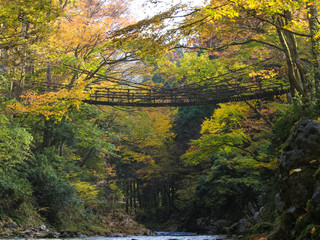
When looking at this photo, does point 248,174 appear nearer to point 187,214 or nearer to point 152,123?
point 187,214

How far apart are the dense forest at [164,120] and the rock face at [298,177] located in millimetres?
17

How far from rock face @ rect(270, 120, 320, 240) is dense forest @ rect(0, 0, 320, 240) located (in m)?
0.02

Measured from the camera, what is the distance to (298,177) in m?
4.21

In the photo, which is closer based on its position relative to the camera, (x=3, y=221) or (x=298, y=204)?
(x=298, y=204)

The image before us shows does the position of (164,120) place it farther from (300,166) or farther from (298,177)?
(298,177)

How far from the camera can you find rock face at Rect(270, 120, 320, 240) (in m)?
4.00

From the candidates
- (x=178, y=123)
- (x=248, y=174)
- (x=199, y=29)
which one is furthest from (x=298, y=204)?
(x=178, y=123)

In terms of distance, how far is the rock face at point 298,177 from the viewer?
400cm

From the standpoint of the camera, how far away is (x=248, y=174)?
12.9 meters

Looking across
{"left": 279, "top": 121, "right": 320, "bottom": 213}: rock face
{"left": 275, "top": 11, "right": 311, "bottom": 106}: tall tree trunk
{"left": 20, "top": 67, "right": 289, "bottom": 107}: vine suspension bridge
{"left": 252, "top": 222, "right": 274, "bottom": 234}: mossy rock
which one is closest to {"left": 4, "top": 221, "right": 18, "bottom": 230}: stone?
{"left": 20, "top": 67, "right": 289, "bottom": 107}: vine suspension bridge

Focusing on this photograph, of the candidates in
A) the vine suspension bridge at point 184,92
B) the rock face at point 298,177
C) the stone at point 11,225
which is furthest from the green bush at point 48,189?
the rock face at point 298,177

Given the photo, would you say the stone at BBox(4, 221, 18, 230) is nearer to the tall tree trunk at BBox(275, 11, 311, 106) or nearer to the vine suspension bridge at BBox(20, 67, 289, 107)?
the vine suspension bridge at BBox(20, 67, 289, 107)

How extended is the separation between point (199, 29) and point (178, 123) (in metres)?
17.1

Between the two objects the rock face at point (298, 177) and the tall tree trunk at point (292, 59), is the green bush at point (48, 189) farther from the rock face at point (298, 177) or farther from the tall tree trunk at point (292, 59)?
the rock face at point (298, 177)
